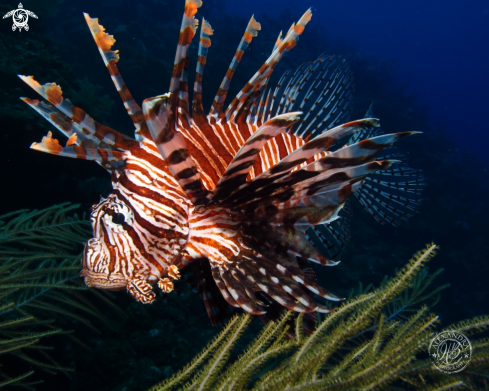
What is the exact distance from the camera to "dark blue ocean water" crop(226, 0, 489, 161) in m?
68.8

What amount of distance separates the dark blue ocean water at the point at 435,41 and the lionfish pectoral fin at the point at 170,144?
242 ft

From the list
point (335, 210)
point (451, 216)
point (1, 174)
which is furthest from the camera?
point (451, 216)

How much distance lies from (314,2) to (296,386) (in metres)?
95.1

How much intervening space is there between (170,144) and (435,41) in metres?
113

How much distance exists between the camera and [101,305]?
4684mm

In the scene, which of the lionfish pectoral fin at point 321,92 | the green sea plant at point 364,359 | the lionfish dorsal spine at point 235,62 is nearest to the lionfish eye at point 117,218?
the green sea plant at point 364,359

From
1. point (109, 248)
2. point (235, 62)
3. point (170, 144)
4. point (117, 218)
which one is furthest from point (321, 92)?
point (109, 248)

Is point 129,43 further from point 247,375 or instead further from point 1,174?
point 247,375

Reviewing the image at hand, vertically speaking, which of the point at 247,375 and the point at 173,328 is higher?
the point at 247,375

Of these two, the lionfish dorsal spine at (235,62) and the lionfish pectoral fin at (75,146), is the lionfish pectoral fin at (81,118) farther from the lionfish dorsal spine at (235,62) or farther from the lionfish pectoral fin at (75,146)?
the lionfish dorsal spine at (235,62)

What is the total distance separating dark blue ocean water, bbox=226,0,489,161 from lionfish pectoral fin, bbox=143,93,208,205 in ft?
242

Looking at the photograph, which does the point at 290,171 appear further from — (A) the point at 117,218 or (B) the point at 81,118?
(B) the point at 81,118

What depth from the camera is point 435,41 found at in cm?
8625

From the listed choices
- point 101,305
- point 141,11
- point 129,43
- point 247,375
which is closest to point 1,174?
point 101,305
